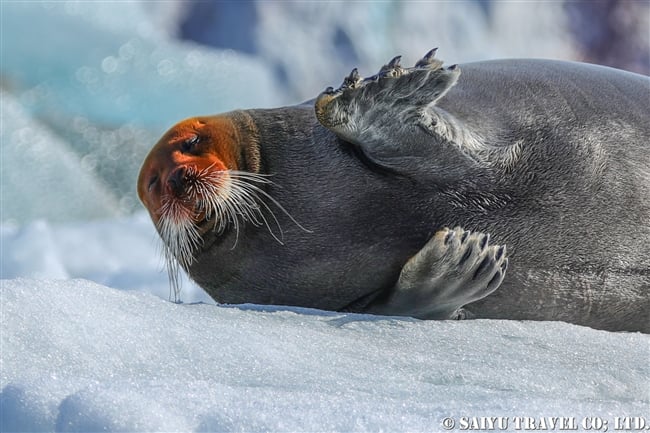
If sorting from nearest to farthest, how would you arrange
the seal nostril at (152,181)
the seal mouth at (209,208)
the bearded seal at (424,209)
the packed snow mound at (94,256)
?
the bearded seal at (424,209), the seal mouth at (209,208), the seal nostril at (152,181), the packed snow mound at (94,256)

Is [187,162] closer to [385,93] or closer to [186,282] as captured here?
[385,93]

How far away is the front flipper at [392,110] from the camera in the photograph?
279 centimetres

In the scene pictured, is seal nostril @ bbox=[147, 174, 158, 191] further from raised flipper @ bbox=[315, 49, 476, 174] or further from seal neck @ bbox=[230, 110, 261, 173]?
raised flipper @ bbox=[315, 49, 476, 174]

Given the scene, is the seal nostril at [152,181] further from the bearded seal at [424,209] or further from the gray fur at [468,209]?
the gray fur at [468,209]

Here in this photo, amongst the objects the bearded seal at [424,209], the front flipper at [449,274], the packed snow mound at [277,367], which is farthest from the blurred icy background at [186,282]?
the bearded seal at [424,209]

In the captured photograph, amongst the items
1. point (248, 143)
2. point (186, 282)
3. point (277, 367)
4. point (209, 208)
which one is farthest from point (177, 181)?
point (186, 282)

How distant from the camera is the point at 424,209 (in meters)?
2.99

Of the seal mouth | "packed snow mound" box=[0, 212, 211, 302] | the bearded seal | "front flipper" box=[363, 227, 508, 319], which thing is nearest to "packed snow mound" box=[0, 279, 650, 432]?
"front flipper" box=[363, 227, 508, 319]

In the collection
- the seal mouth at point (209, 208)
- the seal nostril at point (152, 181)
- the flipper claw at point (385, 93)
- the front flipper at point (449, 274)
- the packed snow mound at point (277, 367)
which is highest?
the flipper claw at point (385, 93)

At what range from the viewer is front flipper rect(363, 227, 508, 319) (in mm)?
2805

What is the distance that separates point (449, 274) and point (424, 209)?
287 millimetres

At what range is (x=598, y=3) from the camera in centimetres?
1229

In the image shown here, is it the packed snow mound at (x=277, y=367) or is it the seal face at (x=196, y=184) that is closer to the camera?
the packed snow mound at (x=277, y=367)

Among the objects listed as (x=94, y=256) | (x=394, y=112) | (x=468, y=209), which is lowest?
(x=468, y=209)
